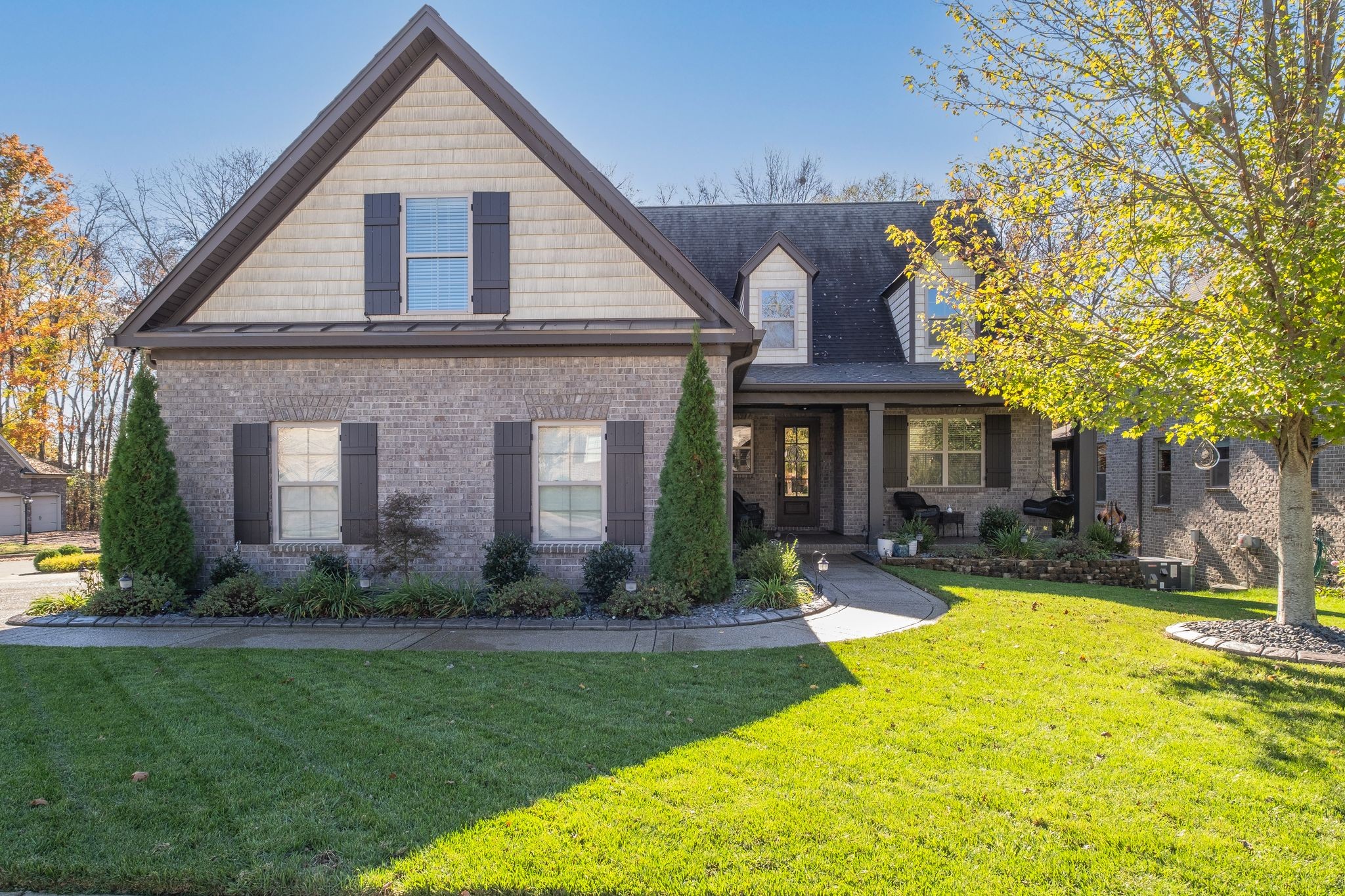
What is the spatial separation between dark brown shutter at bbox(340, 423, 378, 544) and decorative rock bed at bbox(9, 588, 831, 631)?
1374mm

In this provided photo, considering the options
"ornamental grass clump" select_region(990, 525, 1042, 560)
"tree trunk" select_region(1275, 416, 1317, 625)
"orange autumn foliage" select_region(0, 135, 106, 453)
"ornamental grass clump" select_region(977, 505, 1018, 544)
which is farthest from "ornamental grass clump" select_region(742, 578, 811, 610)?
"orange autumn foliage" select_region(0, 135, 106, 453)

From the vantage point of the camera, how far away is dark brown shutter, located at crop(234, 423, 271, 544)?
29.5 ft

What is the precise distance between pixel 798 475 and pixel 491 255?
9.08 metres

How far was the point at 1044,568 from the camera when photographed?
11.3 meters

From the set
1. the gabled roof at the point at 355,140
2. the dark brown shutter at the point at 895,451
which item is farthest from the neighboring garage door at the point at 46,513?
the dark brown shutter at the point at 895,451

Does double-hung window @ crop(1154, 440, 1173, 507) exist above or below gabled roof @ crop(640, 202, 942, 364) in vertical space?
below

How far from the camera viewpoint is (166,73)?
1454cm

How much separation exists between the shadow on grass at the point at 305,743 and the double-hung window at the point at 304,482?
108 inches

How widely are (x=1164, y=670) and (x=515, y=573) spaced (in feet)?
21.4

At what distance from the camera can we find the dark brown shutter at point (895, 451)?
14484mm

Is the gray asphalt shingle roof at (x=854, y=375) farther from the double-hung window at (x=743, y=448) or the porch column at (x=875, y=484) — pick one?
the double-hung window at (x=743, y=448)

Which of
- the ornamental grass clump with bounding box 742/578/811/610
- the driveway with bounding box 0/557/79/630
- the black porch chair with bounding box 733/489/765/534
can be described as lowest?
the driveway with bounding box 0/557/79/630

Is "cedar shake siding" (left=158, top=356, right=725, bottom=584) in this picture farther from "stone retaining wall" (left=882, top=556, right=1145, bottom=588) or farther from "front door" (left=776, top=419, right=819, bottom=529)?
"front door" (left=776, top=419, right=819, bottom=529)

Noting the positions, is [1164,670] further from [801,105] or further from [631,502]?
[801,105]
